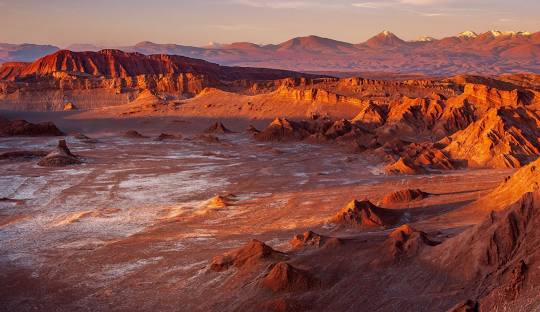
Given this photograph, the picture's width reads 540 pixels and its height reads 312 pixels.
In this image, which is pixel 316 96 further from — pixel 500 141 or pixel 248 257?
pixel 248 257

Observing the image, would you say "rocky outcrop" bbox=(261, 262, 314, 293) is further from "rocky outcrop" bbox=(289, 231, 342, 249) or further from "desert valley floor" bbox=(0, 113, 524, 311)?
"rocky outcrop" bbox=(289, 231, 342, 249)

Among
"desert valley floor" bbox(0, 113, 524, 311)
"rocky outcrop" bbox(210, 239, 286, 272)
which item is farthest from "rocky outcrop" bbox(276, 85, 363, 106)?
"rocky outcrop" bbox(210, 239, 286, 272)

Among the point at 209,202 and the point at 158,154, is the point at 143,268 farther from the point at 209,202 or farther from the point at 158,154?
the point at 158,154

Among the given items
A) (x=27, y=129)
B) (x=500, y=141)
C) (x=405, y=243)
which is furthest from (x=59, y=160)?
(x=405, y=243)

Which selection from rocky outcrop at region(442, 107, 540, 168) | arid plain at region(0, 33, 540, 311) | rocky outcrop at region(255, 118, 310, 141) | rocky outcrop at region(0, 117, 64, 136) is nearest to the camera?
arid plain at region(0, 33, 540, 311)

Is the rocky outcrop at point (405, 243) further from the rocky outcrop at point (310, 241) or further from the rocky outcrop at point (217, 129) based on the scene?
the rocky outcrop at point (217, 129)
